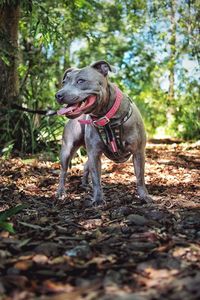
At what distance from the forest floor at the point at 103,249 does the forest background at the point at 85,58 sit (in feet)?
5.77

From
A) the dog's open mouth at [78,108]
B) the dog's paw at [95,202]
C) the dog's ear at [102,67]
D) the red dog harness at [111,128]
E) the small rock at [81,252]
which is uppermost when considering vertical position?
the dog's ear at [102,67]

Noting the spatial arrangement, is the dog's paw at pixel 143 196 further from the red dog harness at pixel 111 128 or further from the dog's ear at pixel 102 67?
the dog's ear at pixel 102 67

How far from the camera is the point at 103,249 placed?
240cm

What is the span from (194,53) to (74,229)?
976cm

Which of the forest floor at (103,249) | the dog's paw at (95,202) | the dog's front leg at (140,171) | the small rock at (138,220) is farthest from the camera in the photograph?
the dog's front leg at (140,171)

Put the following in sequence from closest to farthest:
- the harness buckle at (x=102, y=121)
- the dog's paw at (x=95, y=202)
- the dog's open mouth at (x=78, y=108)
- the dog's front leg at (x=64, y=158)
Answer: the dog's open mouth at (x=78, y=108) < the harness buckle at (x=102, y=121) < the dog's paw at (x=95, y=202) < the dog's front leg at (x=64, y=158)

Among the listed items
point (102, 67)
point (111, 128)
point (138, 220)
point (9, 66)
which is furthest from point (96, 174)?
point (9, 66)

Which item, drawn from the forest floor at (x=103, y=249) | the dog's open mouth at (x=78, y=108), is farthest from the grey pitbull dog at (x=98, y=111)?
the forest floor at (x=103, y=249)

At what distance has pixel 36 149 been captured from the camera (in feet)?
25.4

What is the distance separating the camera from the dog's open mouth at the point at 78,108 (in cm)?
367

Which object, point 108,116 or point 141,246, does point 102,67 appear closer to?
point 108,116

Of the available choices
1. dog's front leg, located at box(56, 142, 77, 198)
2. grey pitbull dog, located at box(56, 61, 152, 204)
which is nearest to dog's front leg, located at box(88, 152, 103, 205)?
grey pitbull dog, located at box(56, 61, 152, 204)

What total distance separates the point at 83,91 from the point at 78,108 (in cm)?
16

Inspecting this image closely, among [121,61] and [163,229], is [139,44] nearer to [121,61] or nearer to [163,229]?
[121,61]
